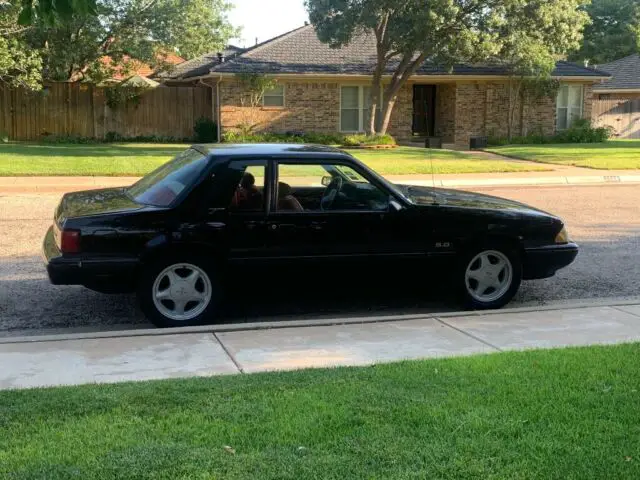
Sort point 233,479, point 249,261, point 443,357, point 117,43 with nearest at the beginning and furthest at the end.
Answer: point 233,479 < point 443,357 < point 249,261 < point 117,43

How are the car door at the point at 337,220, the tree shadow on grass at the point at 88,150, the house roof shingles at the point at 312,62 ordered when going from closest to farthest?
the car door at the point at 337,220
the tree shadow on grass at the point at 88,150
the house roof shingles at the point at 312,62

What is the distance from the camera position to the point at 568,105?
33844 millimetres

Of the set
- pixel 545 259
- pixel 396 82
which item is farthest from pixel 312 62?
pixel 545 259

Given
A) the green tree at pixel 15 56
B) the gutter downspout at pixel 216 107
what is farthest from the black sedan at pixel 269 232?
the gutter downspout at pixel 216 107

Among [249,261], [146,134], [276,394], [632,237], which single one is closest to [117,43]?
[146,134]

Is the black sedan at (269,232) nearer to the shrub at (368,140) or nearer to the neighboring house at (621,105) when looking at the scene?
the shrub at (368,140)

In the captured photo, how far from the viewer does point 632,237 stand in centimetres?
1130

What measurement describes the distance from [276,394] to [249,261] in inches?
91.0

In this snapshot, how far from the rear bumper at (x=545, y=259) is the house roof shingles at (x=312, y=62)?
23.4 m

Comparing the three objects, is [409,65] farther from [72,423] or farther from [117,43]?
[72,423]

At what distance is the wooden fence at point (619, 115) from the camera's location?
1583 inches

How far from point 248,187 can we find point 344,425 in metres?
3.19

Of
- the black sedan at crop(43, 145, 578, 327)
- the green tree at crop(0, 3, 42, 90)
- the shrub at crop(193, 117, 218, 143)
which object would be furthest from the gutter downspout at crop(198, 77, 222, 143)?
the black sedan at crop(43, 145, 578, 327)

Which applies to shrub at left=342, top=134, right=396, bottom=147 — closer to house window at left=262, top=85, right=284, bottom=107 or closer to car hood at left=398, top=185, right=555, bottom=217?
house window at left=262, top=85, right=284, bottom=107
